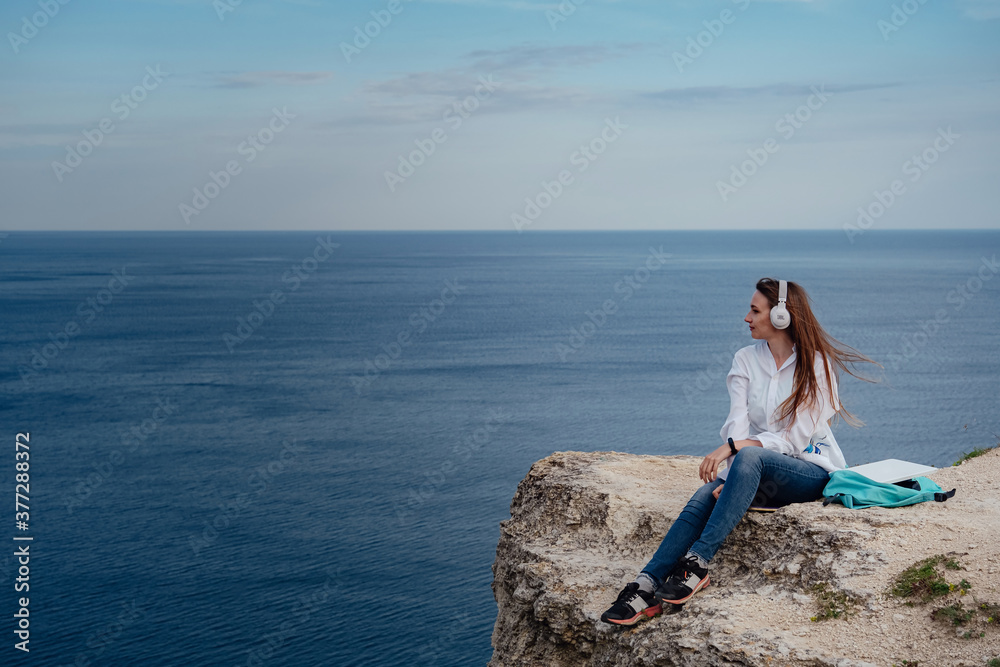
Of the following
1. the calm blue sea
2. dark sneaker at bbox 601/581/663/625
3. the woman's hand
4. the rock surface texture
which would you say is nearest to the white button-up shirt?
the woman's hand

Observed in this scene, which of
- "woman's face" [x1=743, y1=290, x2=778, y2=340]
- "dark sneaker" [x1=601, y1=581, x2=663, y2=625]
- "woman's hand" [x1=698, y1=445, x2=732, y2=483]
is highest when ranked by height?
"woman's face" [x1=743, y1=290, x2=778, y2=340]

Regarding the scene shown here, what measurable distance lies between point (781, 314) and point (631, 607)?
10.4 feet

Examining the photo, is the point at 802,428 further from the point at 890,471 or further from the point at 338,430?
the point at 338,430

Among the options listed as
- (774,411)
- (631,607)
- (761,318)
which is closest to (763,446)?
(774,411)

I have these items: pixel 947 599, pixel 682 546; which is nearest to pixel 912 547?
Result: pixel 947 599

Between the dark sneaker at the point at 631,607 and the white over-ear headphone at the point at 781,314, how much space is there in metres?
2.90

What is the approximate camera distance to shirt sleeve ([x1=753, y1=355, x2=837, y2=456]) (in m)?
8.47

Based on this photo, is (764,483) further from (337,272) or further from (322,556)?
(337,272)

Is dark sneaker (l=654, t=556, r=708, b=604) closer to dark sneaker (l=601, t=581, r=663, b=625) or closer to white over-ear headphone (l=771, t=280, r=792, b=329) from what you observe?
dark sneaker (l=601, t=581, r=663, b=625)

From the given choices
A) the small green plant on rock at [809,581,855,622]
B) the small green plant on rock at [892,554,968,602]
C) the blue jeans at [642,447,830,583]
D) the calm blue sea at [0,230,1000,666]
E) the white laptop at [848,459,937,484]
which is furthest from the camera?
the calm blue sea at [0,230,1000,666]

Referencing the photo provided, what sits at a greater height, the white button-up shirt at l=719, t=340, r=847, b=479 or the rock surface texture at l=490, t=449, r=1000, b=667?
the white button-up shirt at l=719, t=340, r=847, b=479

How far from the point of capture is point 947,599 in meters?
7.64

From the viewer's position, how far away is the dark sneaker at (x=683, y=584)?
324 inches

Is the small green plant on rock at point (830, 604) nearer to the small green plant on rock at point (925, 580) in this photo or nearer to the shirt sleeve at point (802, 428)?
the small green plant on rock at point (925, 580)
